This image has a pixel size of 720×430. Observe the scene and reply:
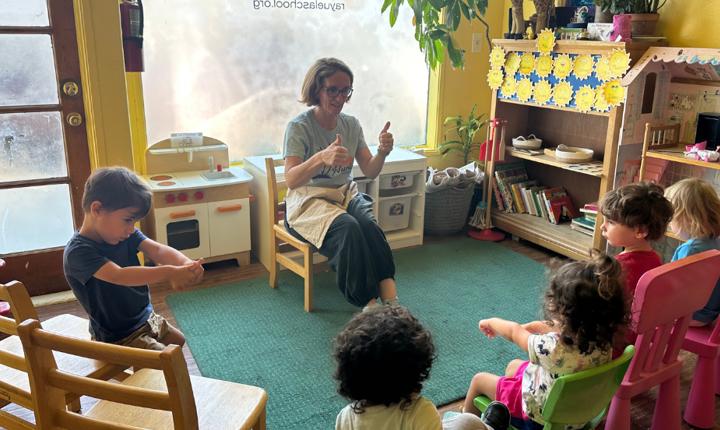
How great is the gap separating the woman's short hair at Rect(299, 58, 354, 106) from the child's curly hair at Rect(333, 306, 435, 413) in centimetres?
169

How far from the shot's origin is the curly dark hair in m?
1.84

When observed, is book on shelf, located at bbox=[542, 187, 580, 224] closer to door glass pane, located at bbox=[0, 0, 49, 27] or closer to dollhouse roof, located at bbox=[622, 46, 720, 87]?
dollhouse roof, located at bbox=[622, 46, 720, 87]

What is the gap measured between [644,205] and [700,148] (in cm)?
130

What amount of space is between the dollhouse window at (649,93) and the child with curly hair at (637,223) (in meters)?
1.43

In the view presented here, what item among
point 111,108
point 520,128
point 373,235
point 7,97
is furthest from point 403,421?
point 520,128

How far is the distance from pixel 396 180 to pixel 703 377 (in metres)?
2.01

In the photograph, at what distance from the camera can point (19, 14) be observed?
2736 millimetres

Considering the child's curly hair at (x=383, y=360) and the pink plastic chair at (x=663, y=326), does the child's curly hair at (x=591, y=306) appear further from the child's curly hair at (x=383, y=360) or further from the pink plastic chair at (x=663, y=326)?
the child's curly hair at (x=383, y=360)

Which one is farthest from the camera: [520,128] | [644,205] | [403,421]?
[520,128]

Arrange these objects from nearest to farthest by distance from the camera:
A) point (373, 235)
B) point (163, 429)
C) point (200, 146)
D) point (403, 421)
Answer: point (403, 421)
point (163, 429)
point (373, 235)
point (200, 146)

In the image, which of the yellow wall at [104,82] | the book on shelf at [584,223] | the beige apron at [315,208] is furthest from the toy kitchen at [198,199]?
the book on shelf at [584,223]

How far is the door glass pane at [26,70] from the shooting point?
9.07 ft

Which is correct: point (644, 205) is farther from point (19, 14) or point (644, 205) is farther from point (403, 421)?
point (19, 14)

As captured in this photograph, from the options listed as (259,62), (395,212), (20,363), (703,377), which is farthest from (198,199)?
(703,377)
